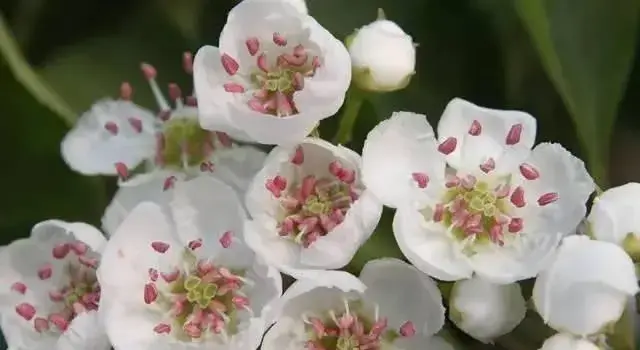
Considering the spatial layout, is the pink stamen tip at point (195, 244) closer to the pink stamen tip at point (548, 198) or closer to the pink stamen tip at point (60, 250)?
the pink stamen tip at point (60, 250)

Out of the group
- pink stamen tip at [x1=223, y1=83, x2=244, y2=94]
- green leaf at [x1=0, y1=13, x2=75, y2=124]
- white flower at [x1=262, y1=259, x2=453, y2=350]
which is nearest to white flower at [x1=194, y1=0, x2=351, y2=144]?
pink stamen tip at [x1=223, y1=83, x2=244, y2=94]

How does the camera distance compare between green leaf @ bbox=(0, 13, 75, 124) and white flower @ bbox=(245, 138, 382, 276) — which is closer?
white flower @ bbox=(245, 138, 382, 276)

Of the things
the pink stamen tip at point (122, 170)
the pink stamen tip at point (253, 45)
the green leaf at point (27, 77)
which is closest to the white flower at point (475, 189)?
the pink stamen tip at point (253, 45)

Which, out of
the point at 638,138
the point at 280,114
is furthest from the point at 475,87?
the point at 280,114

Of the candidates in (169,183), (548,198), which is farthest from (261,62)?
(548,198)

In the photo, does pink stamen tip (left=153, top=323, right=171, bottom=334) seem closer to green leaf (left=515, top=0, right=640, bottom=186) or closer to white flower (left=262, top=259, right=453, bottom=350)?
white flower (left=262, top=259, right=453, bottom=350)

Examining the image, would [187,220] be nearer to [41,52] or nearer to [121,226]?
[121,226]
